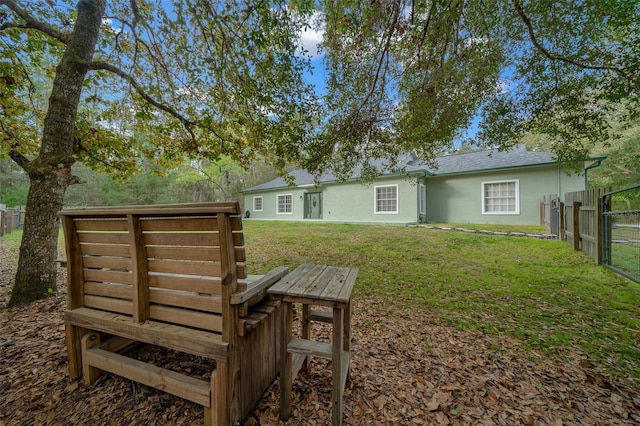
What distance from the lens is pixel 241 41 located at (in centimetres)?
381

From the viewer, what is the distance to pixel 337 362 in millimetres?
1565

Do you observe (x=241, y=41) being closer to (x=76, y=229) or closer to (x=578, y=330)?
(x=76, y=229)

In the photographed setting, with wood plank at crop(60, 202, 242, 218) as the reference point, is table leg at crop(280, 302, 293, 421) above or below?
below

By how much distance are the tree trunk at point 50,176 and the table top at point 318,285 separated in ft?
10.9

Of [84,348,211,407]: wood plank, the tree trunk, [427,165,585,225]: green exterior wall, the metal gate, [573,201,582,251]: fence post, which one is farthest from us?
[427,165,585,225]: green exterior wall

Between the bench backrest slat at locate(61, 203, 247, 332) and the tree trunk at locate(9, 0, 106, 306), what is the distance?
188 cm

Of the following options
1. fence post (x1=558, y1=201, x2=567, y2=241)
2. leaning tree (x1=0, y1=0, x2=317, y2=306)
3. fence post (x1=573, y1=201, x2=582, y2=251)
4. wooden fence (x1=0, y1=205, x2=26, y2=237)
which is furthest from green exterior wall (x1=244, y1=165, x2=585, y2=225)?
wooden fence (x1=0, y1=205, x2=26, y2=237)

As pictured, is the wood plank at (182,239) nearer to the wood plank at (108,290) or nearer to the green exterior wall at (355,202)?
the wood plank at (108,290)

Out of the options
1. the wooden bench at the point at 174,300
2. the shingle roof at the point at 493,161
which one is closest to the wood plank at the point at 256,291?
the wooden bench at the point at 174,300

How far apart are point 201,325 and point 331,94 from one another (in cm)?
455

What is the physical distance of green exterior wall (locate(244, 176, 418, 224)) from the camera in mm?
12211

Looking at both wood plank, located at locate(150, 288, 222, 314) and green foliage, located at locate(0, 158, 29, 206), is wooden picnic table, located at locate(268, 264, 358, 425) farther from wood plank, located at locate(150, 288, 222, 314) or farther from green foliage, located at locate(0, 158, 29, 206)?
green foliage, located at locate(0, 158, 29, 206)

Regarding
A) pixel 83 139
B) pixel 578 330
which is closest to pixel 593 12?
pixel 578 330

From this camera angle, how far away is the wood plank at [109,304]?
5.88 feet
